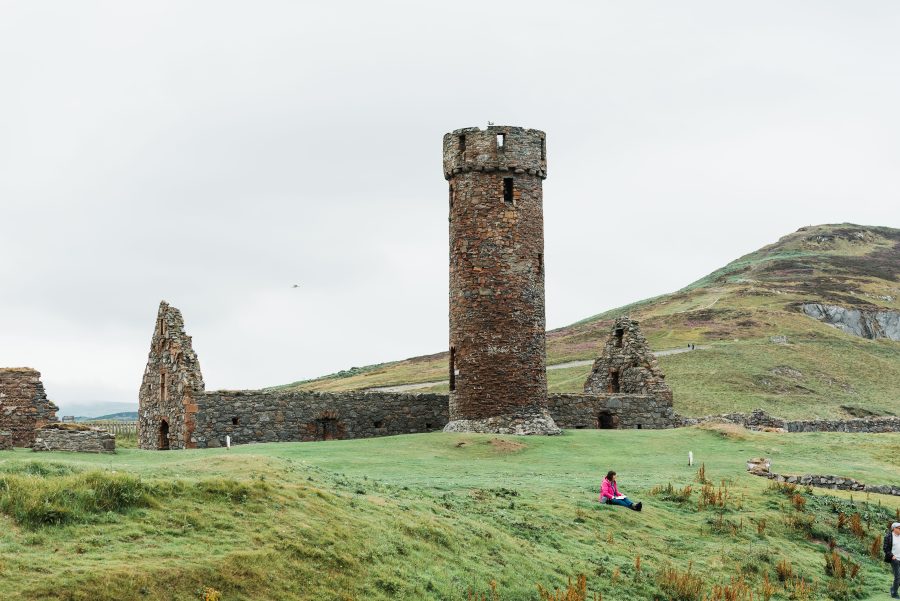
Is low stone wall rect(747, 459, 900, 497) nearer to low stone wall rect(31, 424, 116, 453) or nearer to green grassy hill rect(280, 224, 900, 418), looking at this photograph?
low stone wall rect(31, 424, 116, 453)

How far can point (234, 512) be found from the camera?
53.6 ft

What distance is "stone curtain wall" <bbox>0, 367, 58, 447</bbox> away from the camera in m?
31.5

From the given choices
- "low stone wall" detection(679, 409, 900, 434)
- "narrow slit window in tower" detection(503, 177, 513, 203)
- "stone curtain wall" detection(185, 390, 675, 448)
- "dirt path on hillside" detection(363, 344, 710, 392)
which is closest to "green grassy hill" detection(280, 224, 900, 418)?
"dirt path on hillside" detection(363, 344, 710, 392)

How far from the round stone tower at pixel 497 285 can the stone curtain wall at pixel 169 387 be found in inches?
325

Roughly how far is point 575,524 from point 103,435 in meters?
13.0

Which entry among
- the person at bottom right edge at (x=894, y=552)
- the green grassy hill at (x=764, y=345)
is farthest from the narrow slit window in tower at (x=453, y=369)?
the green grassy hill at (x=764, y=345)

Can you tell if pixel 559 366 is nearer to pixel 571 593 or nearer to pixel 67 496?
pixel 571 593

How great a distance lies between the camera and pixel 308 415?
33.9 m

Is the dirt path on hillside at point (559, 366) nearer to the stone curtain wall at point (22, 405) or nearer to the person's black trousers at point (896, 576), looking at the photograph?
the stone curtain wall at point (22, 405)

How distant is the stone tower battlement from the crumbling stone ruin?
30.7ft

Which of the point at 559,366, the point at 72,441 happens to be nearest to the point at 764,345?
the point at 559,366

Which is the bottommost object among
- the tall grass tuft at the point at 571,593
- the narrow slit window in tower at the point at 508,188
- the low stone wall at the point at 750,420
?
the tall grass tuft at the point at 571,593

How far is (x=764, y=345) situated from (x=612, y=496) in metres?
53.4

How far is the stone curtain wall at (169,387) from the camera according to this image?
32.1 metres
